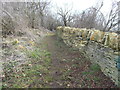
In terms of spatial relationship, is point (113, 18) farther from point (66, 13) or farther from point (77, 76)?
point (66, 13)

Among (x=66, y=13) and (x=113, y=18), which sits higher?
(x=66, y=13)

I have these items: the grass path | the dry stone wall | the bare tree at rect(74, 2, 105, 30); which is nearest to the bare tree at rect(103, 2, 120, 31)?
the bare tree at rect(74, 2, 105, 30)

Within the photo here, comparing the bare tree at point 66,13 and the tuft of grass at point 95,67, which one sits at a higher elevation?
the bare tree at point 66,13

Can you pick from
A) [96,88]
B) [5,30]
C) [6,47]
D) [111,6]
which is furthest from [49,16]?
[96,88]

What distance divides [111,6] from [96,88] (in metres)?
11.7

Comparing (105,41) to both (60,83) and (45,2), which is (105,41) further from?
(45,2)

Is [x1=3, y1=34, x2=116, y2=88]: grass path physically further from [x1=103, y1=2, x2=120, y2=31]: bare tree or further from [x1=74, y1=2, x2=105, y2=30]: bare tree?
[x1=103, y1=2, x2=120, y2=31]: bare tree

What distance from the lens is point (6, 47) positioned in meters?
6.09

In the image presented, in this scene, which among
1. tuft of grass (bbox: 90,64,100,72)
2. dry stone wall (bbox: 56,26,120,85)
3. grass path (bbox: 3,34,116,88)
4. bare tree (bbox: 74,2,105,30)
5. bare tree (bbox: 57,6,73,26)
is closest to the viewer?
dry stone wall (bbox: 56,26,120,85)

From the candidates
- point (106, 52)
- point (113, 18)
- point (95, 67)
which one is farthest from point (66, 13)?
point (106, 52)

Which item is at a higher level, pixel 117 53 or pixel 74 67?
pixel 117 53

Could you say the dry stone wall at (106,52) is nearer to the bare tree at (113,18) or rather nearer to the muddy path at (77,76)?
the muddy path at (77,76)

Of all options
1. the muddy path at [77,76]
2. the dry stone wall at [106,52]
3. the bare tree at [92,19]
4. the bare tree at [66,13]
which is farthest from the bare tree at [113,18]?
the bare tree at [66,13]

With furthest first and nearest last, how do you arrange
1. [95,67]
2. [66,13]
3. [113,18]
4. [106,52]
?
[66,13] → [113,18] → [95,67] → [106,52]
